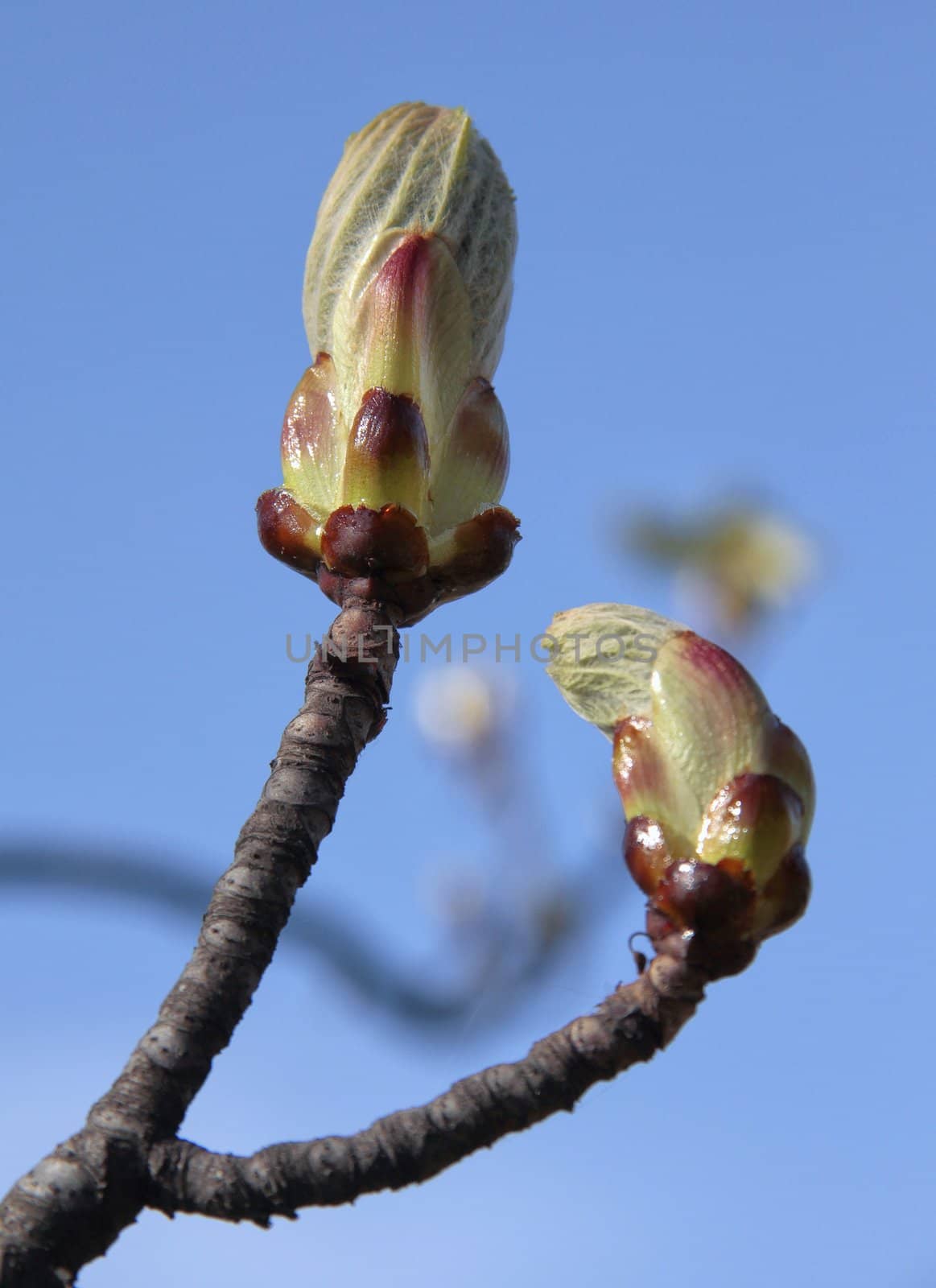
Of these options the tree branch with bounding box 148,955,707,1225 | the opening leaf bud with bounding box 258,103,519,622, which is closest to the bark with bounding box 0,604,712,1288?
the tree branch with bounding box 148,955,707,1225

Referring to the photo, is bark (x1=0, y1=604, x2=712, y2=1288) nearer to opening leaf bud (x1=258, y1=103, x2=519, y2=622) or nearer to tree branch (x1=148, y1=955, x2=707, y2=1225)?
tree branch (x1=148, y1=955, x2=707, y2=1225)

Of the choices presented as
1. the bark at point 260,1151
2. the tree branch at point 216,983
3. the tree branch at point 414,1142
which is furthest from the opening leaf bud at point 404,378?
the tree branch at point 414,1142

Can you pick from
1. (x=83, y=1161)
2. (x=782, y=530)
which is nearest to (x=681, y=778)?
(x=83, y=1161)

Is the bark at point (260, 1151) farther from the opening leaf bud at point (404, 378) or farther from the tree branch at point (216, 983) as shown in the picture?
the opening leaf bud at point (404, 378)

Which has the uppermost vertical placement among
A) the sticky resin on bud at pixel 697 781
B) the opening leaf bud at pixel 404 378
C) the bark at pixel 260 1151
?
the opening leaf bud at pixel 404 378

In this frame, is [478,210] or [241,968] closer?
[241,968]

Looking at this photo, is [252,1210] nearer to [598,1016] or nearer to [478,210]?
[598,1016]

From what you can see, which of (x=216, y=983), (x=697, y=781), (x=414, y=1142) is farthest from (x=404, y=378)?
(x=414, y=1142)
